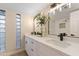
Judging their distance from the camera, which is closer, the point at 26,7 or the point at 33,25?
the point at 26,7

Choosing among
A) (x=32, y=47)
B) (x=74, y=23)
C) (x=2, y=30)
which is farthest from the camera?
(x=2, y=30)

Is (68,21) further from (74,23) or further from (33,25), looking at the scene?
(33,25)

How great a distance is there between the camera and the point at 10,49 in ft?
11.7

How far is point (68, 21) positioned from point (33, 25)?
2.23 meters

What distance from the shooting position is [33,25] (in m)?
4.08

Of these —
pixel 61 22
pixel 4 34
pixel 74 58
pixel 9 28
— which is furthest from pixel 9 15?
pixel 74 58

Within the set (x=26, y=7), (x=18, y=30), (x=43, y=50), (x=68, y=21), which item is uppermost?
(x=26, y=7)

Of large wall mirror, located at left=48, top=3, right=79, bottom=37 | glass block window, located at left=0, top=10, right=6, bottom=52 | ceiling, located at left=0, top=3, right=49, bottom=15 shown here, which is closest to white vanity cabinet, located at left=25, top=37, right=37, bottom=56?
large wall mirror, located at left=48, top=3, right=79, bottom=37

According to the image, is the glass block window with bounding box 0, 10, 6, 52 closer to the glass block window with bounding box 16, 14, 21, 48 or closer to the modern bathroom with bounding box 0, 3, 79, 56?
the modern bathroom with bounding box 0, 3, 79, 56

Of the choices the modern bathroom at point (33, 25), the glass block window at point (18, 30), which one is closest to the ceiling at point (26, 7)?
the modern bathroom at point (33, 25)

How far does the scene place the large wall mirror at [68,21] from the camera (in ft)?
5.87

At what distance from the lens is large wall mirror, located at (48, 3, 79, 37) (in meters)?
1.79

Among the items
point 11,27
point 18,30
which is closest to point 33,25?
point 18,30

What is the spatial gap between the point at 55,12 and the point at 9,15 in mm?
1739
